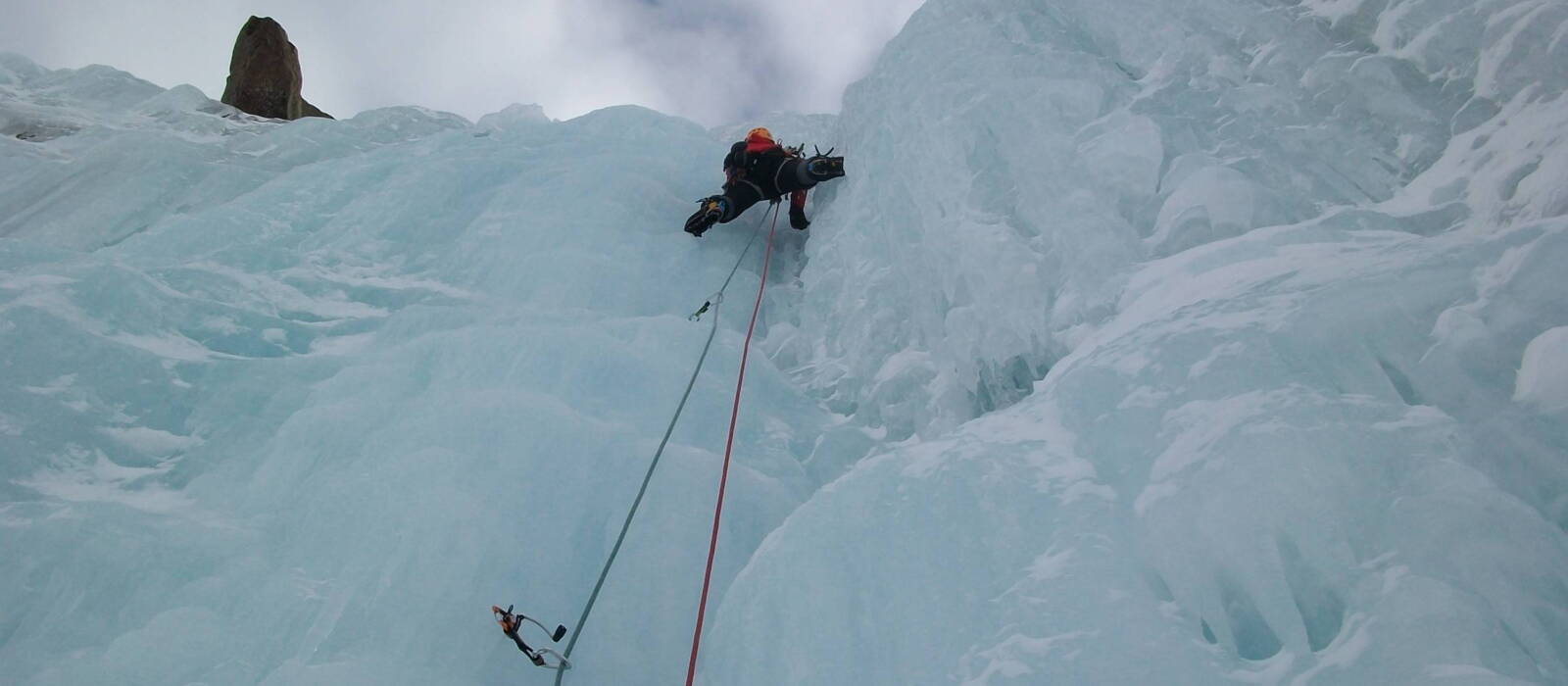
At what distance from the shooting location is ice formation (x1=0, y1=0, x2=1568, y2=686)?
5.95ft

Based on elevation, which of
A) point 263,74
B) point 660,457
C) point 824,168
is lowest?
point 660,457

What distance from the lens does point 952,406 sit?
3287mm

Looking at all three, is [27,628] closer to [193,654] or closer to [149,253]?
[193,654]

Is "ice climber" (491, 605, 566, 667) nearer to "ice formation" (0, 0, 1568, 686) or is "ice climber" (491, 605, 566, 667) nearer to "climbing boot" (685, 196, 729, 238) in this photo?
"ice formation" (0, 0, 1568, 686)

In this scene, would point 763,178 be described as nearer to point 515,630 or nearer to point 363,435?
point 363,435

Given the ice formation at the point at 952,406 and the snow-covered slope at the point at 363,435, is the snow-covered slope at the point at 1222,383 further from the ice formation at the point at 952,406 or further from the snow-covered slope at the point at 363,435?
the snow-covered slope at the point at 363,435

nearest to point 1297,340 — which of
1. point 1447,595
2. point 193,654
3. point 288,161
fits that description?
point 1447,595

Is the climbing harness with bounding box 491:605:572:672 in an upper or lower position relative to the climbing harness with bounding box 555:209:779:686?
lower

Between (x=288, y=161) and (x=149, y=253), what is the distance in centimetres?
255

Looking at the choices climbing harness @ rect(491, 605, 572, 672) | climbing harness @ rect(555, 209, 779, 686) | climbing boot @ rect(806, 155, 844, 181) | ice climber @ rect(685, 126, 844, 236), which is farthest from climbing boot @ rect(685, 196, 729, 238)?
climbing harness @ rect(491, 605, 572, 672)

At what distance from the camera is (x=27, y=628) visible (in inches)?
94.1

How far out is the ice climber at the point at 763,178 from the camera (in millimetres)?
5344

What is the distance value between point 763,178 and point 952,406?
2774 mm

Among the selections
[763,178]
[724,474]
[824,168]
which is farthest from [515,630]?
[763,178]
